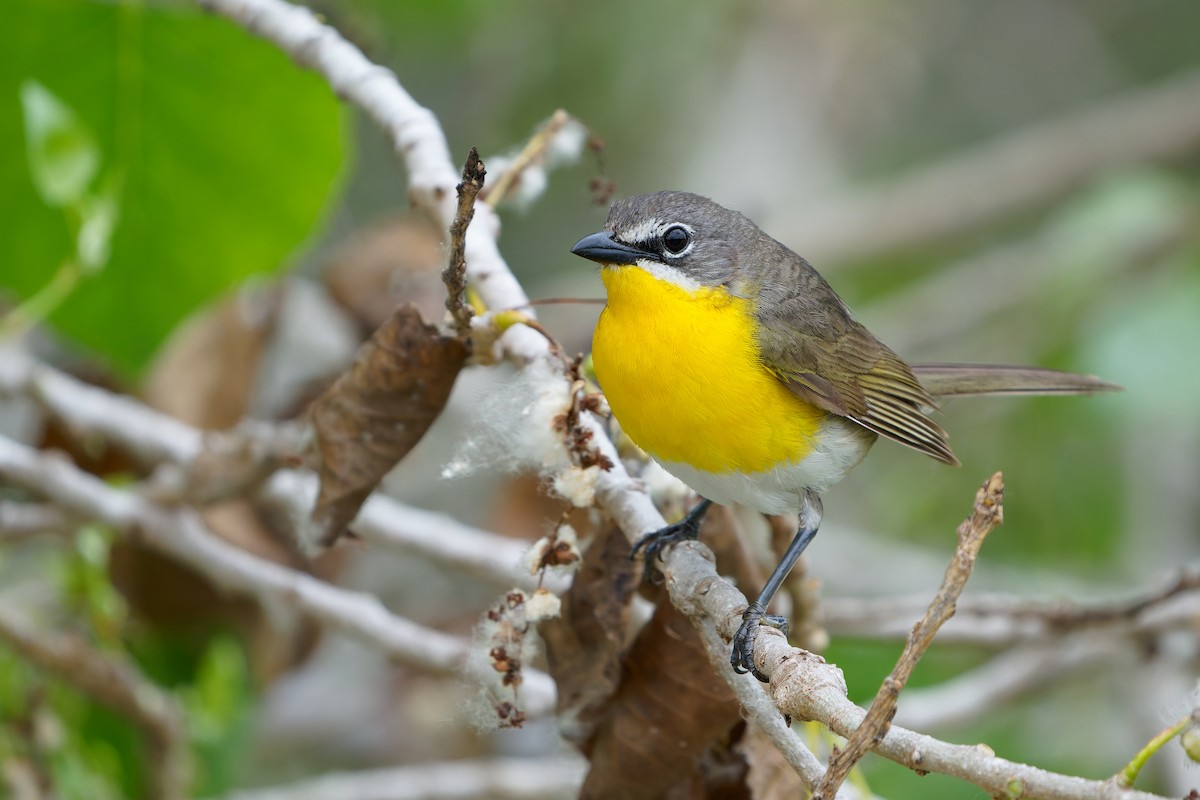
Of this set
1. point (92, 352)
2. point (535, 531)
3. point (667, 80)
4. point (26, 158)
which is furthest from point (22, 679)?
point (667, 80)

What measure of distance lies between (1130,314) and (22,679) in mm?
3906

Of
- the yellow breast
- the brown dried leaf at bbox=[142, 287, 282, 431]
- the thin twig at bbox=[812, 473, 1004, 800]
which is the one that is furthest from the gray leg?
the brown dried leaf at bbox=[142, 287, 282, 431]

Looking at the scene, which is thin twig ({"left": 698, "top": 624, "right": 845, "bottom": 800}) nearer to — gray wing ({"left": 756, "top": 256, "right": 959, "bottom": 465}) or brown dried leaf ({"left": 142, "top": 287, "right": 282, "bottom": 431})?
gray wing ({"left": 756, "top": 256, "right": 959, "bottom": 465})

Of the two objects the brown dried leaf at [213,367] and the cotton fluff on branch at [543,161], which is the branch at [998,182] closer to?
the brown dried leaf at [213,367]

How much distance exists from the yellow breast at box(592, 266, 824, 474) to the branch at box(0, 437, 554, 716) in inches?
35.3

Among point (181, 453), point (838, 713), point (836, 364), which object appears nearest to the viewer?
point (838, 713)

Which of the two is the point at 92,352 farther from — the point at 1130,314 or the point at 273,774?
the point at 1130,314

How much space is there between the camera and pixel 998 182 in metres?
7.39

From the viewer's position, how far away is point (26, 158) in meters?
3.87

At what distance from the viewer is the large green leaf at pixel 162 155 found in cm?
368

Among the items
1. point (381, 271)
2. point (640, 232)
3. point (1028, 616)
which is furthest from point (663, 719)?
point (381, 271)

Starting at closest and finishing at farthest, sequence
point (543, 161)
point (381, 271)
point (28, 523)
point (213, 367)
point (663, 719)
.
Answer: point (663, 719) → point (543, 161) → point (28, 523) → point (213, 367) → point (381, 271)

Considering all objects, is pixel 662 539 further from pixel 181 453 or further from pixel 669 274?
pixel 181 453

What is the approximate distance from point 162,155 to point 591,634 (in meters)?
2.26
